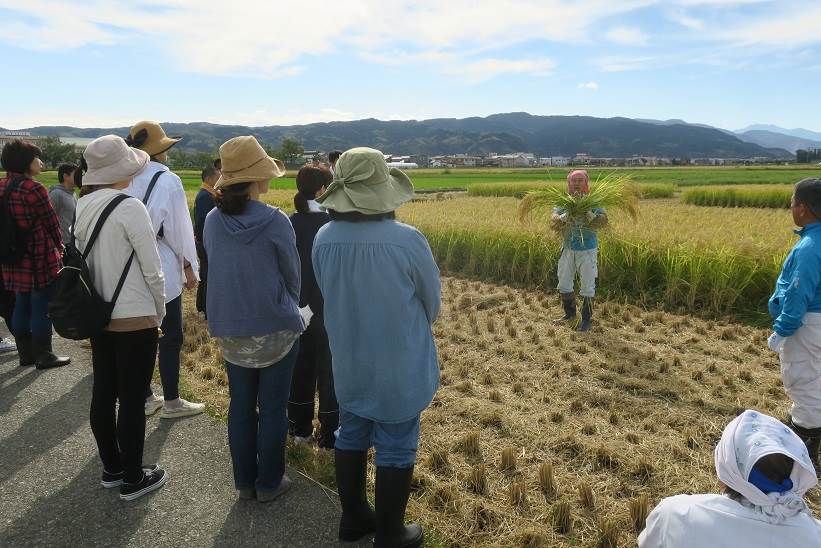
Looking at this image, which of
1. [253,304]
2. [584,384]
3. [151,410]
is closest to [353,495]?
[253,304]

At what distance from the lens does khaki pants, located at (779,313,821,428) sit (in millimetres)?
3336

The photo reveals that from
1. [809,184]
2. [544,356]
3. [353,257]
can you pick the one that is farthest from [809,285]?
[353,257]

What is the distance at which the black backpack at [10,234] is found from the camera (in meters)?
4.52

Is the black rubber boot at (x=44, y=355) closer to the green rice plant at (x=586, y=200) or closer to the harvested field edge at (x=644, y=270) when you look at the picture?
the green rice plant at (x=586, y=200)

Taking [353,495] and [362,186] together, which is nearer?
[362,186]

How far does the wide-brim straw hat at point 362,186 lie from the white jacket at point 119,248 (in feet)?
3.78

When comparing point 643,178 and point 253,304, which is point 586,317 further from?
point 643,178

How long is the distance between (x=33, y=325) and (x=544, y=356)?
189 inches

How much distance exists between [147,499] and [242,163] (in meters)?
1.95

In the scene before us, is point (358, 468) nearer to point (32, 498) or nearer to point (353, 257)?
point (353, 257)

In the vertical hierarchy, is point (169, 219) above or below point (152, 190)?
below

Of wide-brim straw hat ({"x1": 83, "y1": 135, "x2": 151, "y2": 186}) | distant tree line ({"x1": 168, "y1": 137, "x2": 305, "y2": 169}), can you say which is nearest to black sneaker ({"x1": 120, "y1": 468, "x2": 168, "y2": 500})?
wide-brim straw hat ({"x1": 83, "y1": 135, "x2": 151, "y2": 186})

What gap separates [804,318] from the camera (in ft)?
11.0

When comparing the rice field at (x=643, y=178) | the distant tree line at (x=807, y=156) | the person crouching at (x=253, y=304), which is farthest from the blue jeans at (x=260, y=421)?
the distant tree line at (x=807, y=156)
